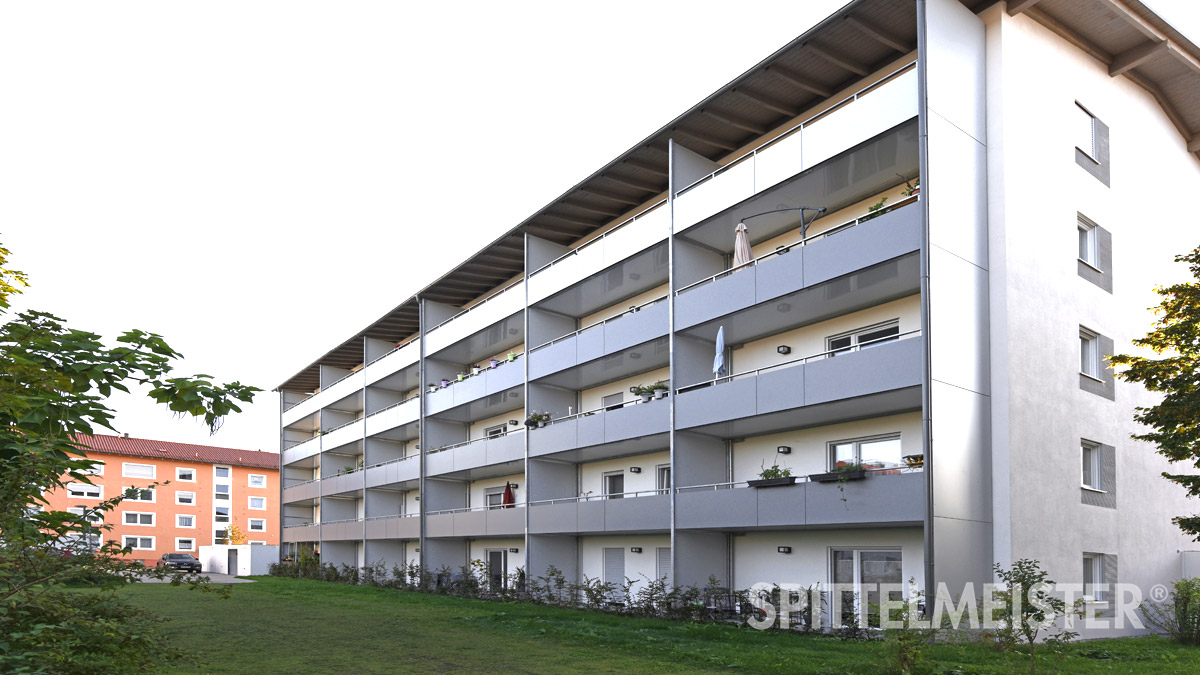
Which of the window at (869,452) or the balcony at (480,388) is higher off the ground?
the balcony at (480,388)

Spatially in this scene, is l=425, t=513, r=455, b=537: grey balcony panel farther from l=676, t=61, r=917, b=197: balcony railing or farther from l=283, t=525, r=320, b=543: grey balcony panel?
l=676, t=61, r=917, b=197: balcony railing

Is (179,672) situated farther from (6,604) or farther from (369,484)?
(369,484)

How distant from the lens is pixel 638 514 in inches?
997

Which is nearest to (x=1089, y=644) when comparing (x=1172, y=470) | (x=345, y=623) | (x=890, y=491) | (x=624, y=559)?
(x=890, y=491)

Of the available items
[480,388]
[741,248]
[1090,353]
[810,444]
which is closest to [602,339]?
[741,248]

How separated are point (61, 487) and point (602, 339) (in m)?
21.5

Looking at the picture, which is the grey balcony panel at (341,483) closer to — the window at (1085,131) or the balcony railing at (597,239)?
the balcony railing at (597,239)

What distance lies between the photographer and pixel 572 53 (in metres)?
32.9

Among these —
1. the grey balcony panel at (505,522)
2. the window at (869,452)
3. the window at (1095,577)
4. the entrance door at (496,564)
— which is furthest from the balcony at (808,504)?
the entrance door at (496,564)

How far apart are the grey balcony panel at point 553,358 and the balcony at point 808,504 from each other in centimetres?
691

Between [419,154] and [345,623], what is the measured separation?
2200 cm

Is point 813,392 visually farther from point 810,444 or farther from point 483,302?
point 483,302

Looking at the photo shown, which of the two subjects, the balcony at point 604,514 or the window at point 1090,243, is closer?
the window at point 1090,243

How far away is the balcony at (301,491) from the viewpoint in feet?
170
